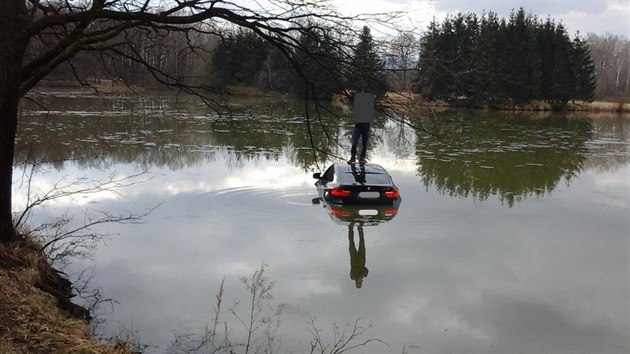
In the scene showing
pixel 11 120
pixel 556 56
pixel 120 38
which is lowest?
pixel 11 120

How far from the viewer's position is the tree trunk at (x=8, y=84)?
621 cm

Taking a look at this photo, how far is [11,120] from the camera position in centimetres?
703

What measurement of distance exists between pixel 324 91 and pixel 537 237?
6209 millimetres

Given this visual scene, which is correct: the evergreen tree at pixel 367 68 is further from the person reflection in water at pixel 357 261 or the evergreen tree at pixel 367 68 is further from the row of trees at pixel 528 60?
the row of trees at pixel 528 60

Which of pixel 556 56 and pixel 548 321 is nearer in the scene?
pixel 548 321

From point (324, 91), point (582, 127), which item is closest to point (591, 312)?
point (324, 91)

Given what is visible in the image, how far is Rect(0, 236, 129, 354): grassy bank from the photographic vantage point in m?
4.77

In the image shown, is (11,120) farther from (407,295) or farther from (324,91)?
(407,295)

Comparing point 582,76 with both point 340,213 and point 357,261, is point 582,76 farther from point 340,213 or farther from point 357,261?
point 357,261

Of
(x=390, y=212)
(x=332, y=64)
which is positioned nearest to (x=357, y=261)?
(x=390, y=212)

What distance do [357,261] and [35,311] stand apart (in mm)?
4632

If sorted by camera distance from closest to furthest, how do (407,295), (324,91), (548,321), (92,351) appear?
(92,351) < (324,91) < (548,321) < (407,295)

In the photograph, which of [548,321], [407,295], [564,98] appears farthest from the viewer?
[564,98]

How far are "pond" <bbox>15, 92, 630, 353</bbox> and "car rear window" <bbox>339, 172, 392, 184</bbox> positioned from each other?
0.73 m
